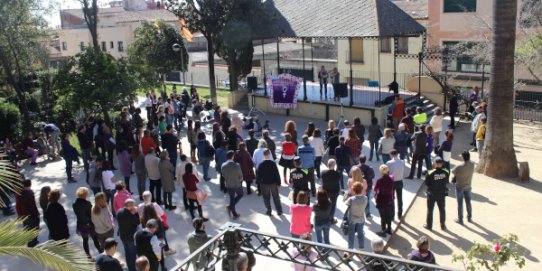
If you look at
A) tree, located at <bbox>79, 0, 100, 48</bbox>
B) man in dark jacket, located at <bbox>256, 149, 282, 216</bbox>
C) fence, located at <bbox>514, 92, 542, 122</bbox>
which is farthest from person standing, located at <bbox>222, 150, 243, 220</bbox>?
tree, located at <bbox>79, 0, 100, 48</bbox>

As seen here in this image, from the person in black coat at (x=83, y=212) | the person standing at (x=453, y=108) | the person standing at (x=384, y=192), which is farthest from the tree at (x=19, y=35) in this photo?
the person standing at (x=453, y=108)

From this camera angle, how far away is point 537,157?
50.8 ft

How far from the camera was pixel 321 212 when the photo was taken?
875 cm

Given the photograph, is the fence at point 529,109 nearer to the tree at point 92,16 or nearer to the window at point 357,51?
the window at point 357,51

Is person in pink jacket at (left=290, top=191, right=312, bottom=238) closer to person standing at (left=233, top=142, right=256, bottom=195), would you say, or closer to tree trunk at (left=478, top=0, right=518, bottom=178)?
person standing at (left=233, top=142, right=256, bottom=195)

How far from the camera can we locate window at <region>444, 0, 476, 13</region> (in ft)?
91.8

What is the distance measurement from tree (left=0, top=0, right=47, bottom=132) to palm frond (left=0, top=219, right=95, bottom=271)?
A: 16641mm

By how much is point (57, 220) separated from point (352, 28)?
13.6 meters

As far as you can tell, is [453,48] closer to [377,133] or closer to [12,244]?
[377,133]

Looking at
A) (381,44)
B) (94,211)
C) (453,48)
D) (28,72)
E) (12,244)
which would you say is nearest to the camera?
(12,244)

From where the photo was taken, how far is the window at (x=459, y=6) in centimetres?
2797

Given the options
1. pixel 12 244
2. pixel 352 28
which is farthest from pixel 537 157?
pixel 12 244

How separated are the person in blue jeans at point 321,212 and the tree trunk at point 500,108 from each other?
6.92 m

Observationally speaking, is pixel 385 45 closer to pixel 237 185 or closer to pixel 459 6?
pixel 459 6
